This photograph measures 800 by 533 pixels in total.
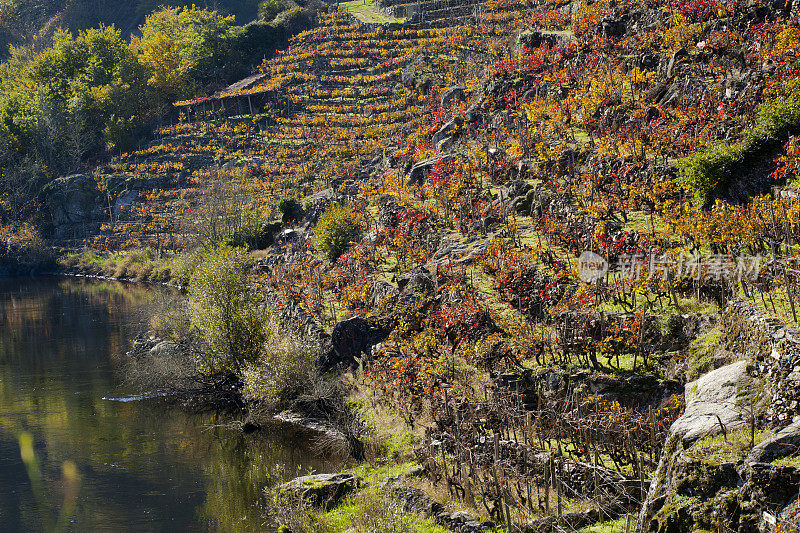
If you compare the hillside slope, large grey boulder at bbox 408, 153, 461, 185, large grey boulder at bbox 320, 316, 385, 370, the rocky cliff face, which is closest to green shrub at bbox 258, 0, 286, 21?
the hillside slope

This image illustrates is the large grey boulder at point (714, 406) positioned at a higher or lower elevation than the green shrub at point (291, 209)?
higher

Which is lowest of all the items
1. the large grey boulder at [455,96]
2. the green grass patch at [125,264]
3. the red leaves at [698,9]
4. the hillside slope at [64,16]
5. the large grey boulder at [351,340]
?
the green grass patch at [125,264]

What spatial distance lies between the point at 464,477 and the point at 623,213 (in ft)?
42.1

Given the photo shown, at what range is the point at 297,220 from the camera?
2180 inches

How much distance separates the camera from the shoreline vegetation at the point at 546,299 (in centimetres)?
1631

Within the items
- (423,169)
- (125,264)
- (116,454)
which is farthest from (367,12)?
(116,454)

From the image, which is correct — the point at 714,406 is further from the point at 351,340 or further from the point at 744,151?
the point at 351,340

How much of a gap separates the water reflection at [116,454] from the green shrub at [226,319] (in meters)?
3.06

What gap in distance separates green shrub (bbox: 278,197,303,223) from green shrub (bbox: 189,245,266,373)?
65.4 ft

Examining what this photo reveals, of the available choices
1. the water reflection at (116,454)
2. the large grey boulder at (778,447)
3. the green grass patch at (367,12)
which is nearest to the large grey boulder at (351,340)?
the water reflection at (116,454)

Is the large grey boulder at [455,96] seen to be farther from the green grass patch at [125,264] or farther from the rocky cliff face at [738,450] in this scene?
the rocky cliff face at [738,450]

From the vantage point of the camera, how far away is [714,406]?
46.9 ft

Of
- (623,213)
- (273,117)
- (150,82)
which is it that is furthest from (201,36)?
(623,213)

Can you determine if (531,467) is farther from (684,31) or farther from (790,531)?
(684,31)
